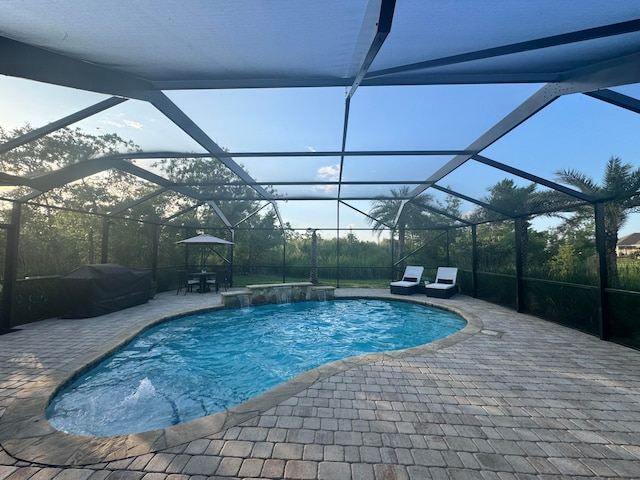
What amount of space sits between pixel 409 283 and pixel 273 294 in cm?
509

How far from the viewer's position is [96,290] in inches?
249

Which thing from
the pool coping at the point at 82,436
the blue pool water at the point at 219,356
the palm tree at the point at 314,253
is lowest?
the blue pool water at the point at 219,356

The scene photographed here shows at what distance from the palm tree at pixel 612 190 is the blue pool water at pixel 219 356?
376cm

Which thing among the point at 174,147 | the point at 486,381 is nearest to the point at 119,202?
the point at 174,147

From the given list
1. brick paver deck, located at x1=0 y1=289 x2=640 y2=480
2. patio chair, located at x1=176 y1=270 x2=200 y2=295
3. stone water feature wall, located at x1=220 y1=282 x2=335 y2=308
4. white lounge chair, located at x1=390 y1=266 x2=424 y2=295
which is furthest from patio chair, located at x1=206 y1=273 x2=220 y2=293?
white lounge chair, located at x1=390 y1=266 x2=424 y2=295

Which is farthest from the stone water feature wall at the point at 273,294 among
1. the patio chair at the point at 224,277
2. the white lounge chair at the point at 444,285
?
the white lounge chair at the point at 444,285

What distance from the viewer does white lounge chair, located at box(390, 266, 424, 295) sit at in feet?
33.0

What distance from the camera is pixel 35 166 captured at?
11172mm

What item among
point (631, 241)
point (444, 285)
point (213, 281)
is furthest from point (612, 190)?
point (213, 281)

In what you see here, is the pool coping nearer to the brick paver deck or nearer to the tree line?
the brick paver deck

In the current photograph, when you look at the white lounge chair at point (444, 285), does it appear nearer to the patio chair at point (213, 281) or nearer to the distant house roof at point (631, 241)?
the distant house roof at point (631, 241)

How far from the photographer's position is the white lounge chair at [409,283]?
10.1 metres

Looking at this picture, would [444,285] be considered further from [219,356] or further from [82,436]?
[82,436]

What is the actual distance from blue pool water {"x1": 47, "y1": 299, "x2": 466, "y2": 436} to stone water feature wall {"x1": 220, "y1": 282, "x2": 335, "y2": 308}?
309mm
